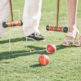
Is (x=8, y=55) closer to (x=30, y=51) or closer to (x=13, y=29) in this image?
(x=30, y=51)

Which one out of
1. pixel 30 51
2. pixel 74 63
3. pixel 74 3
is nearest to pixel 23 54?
pixel 30 51

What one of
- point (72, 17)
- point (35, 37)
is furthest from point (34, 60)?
point (72, 17)

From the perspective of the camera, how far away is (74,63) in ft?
8.23

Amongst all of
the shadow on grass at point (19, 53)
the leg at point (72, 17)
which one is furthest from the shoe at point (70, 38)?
the shadow on grass at point (19, 53)

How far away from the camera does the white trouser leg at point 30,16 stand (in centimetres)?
308

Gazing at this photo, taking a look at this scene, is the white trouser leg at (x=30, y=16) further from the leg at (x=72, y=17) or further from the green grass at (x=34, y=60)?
the leg at (x=72, y=17)

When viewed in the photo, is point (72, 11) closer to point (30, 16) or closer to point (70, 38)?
point (70, 38)

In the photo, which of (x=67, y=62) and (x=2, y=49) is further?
(x=2, y=49)

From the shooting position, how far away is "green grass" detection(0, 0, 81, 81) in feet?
7.16

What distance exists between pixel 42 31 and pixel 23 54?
1048 mm

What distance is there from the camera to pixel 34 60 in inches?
102

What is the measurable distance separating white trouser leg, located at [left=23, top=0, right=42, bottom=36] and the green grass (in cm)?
17

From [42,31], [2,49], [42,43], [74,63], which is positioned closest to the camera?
[74,63]

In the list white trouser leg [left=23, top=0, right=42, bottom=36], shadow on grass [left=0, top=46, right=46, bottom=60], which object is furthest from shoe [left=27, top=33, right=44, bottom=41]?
shadow on grass [left=0, top=46, right=46, bottom=60]
